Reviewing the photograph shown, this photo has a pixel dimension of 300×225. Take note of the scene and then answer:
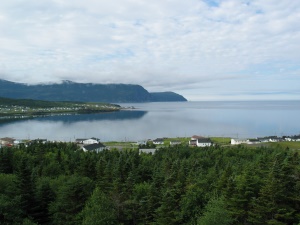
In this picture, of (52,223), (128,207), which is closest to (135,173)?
(128,207)

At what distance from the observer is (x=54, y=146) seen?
6166 cm

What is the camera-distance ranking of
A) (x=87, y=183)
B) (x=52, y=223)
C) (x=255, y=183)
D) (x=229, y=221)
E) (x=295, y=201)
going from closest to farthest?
(x=229, y=221), (x=295, y=201), (x=255, y=183), (x=52, y=223), (x=87, y=183)

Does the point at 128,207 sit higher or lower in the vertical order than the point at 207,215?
lower

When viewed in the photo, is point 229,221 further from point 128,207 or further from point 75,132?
point 75,132

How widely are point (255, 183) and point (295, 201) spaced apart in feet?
8.44

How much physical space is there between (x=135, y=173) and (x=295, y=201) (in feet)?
62.9

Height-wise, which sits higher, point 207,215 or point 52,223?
point 207,215

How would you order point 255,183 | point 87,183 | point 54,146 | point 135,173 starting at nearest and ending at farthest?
point 255,183 < point 87,183 < point 135,173 < point 54,146

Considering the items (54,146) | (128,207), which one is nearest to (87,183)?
(128,207)

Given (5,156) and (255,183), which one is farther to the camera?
(5,156)

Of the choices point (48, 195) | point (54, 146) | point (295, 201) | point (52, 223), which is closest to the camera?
point (295, 201)

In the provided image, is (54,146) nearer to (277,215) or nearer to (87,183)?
(87,183)

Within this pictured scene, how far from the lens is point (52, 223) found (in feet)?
76.0

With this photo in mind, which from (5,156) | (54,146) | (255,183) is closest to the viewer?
(255,183)
